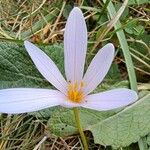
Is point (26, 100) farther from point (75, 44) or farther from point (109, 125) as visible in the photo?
point (109, 125)

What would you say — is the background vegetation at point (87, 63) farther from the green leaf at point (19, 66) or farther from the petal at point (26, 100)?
the petal at point (26, 100)

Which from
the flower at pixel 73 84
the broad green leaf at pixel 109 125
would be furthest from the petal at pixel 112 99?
the broad green leaf at pixel 109 125

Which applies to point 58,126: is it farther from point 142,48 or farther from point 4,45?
point 142,48

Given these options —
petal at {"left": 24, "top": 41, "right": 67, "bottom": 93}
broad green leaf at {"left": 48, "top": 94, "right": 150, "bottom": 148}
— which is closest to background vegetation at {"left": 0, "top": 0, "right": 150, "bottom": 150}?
broad green leaf at {"left": 48, "top": 94, "right": 150, "bottom": 148}

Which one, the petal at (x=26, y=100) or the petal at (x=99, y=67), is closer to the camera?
the petal at (x=26, y=100)

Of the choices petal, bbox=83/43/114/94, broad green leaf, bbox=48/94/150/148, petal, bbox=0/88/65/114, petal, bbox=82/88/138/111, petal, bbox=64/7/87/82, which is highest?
petal, bbox=64/7/87/82

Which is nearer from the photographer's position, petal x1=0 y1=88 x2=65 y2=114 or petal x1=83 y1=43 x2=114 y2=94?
petal x1=0 y1=88 x2=65 y2=114

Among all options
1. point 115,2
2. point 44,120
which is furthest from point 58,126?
point 115,2

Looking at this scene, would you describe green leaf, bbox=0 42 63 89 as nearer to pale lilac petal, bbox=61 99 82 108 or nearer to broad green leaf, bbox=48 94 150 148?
broad green leaf, bbox=48 94 150 148
